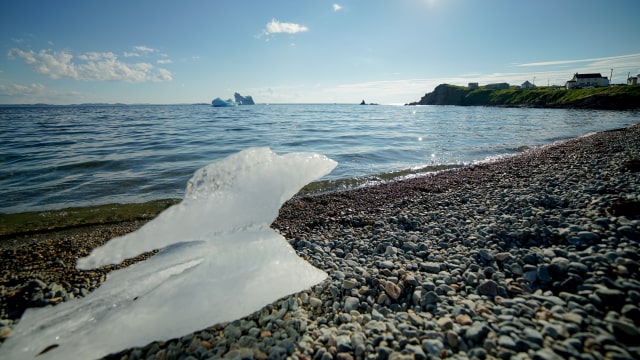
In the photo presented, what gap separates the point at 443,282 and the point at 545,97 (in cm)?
9323

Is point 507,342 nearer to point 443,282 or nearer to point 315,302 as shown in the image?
point 443,282

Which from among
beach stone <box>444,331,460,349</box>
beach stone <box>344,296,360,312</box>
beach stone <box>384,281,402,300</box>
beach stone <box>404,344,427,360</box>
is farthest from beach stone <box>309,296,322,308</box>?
beach stone <box>444,331,460,349</box>

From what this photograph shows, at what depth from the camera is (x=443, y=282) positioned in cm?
384

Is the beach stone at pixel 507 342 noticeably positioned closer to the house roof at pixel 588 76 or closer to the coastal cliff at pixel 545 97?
the coastal cliff at pixel 545 97

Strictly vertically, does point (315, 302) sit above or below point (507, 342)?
below

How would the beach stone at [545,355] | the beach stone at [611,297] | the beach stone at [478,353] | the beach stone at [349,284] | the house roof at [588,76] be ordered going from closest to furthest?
1. the beach stone at [545,355]
2. the beach stone at [478,353]
3. the beach stone at [611,297]
4. the beach stone at [349,284]
5. the house roof at [588,76]

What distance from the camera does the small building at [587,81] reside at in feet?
301

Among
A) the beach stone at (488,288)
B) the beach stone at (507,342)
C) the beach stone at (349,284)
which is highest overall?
the beach stone at (507,342)

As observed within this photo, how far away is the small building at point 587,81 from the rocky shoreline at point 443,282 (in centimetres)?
11902

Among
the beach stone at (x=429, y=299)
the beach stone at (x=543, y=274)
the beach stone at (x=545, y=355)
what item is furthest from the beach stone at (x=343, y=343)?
the beach stone at (x=543, y=274)

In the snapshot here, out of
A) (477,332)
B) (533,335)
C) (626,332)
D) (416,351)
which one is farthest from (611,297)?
(416,351)

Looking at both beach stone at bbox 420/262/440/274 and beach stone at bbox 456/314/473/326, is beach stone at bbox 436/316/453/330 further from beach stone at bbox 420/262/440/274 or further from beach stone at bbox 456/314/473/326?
beach stone at bbox 420/262/440/274

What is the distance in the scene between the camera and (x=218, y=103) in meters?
124

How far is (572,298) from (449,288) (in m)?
1.21
